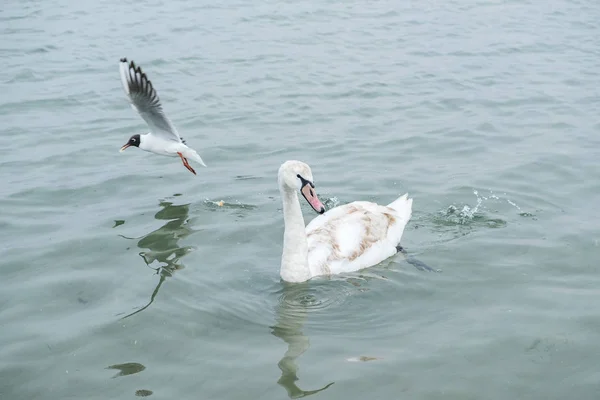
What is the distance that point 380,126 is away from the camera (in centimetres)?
1245

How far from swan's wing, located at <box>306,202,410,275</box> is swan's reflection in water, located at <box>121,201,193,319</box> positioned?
1336 millimetres

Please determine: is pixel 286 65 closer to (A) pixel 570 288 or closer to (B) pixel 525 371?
(A) pixel 570 288

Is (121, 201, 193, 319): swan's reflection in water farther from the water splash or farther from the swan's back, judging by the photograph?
the water splash

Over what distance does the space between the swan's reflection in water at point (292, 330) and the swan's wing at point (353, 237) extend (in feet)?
1.62

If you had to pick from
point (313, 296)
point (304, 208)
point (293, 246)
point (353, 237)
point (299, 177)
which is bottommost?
point (304, 208)

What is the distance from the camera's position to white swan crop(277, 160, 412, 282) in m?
7.31

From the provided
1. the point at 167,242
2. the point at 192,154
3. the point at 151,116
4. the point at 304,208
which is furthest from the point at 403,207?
the point at 151,116

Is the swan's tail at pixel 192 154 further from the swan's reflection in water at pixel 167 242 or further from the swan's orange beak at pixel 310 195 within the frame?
the swan's orange beak at pixel 310 195

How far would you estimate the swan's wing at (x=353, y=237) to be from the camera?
780 cm

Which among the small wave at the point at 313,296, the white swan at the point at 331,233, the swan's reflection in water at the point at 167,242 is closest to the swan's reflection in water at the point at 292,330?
the small wave at the point at 313,296

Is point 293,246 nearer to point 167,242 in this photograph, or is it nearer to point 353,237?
point 353,237

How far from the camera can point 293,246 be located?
7.45 metres

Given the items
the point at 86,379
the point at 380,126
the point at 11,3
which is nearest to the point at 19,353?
the point at 86,379

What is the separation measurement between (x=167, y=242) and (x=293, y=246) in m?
1.80
